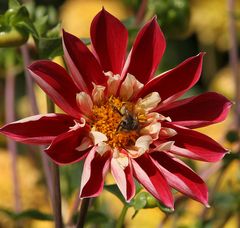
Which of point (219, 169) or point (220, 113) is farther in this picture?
point (219, 169)

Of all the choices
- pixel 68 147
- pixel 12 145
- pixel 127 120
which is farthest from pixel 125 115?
pixel 12 145

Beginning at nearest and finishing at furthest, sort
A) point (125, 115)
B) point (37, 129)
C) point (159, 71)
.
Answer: point (37, 129), point (125, 115), point (159, 71)

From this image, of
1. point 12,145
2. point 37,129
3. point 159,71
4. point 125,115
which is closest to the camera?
point 37,129

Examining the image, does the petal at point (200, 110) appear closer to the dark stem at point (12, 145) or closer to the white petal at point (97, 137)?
the white petal at point (97, 137)

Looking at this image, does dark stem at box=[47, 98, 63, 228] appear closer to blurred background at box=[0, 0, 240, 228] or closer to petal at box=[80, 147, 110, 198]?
petal at box=[80, 147, 110, 198]

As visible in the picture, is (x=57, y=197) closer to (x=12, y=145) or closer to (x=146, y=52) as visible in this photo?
(x=146, y=52)

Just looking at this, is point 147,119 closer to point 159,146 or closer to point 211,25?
point 159,146

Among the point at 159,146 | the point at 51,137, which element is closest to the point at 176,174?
the point at 159,146

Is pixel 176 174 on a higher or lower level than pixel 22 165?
higher
